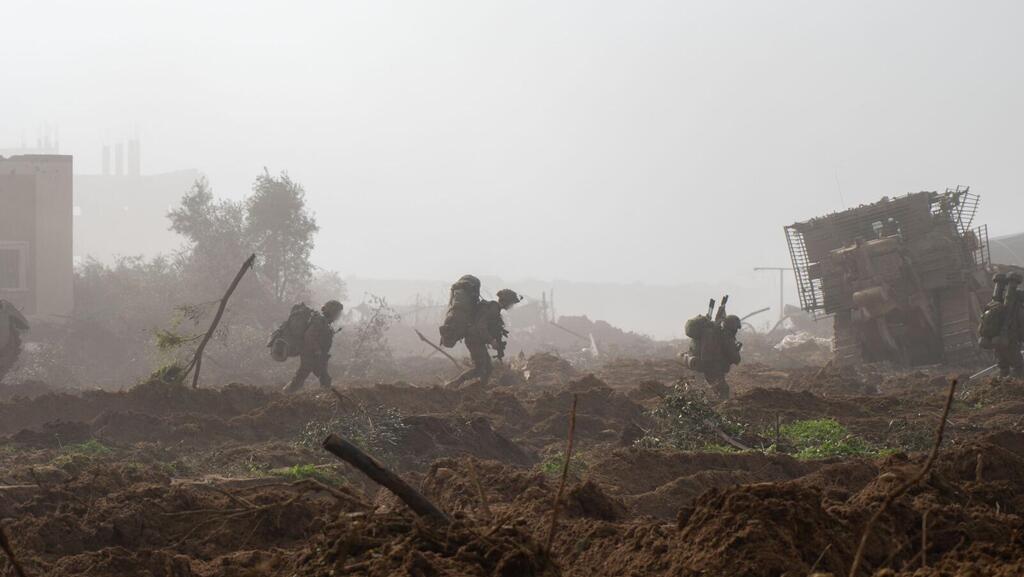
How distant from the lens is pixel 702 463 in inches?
384

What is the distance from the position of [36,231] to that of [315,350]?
14.5 meters

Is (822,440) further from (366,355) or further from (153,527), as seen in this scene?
(366,355)

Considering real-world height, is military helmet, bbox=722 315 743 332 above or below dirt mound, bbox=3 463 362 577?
above

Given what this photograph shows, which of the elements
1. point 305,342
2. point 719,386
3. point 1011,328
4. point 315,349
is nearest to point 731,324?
point 719,386

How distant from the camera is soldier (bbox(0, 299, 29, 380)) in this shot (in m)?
18.7

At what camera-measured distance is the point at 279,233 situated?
3638 cm

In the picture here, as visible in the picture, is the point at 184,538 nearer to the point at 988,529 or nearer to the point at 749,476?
the point at 988,529

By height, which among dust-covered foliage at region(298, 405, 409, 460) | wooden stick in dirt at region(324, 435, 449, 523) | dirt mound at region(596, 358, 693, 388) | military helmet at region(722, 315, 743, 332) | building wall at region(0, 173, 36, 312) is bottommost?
dirt mound at region(596, 358, 693, 388)

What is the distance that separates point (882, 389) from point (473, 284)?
7.31 meters

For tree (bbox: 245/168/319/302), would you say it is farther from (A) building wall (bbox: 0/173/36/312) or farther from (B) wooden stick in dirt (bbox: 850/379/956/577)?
(B) wooden stick in dirt (bbox: 850/379/956/577)

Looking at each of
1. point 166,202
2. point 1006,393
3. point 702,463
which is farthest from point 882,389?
point 166,202

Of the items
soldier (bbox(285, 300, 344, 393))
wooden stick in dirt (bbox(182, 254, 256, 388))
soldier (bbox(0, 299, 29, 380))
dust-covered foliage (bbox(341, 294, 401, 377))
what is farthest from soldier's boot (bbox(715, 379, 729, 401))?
soldier (bbox(0, 299, 29, 380))

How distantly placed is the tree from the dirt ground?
21.0 meters

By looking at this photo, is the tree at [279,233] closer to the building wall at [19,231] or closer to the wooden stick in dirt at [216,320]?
the building wall at [19,231]
